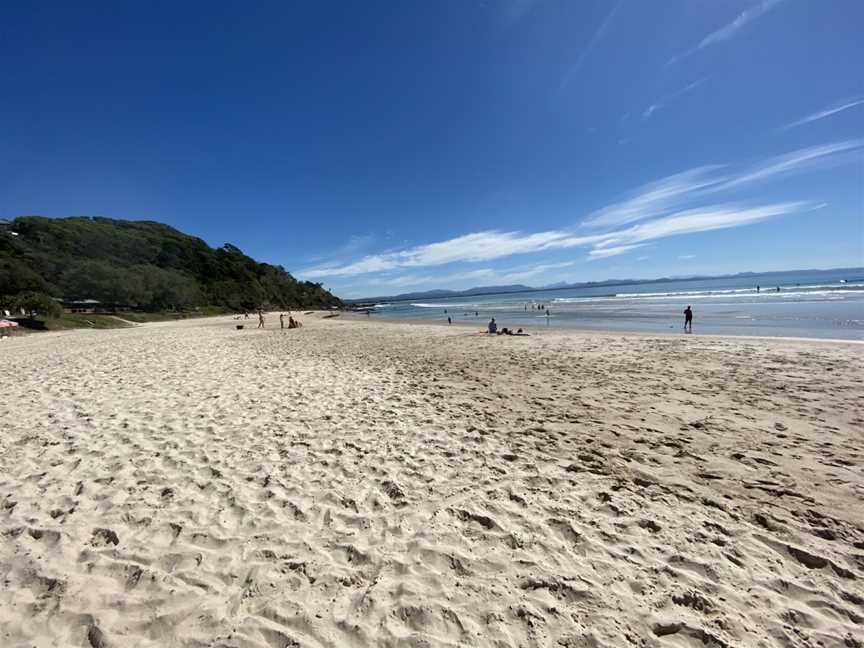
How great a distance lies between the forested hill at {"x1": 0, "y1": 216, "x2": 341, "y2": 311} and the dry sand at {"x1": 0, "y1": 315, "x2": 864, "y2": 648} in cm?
4580

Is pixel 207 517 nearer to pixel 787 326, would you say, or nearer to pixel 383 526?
pixel 383 526

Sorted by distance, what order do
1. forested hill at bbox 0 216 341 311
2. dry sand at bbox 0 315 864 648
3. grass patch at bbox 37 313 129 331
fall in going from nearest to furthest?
dry sand at bbox 0 315 864 648 → grass patch at bbox 37 313 129 331 → forested hill at bbox 0 216 341 311

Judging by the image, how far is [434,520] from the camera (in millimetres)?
3412

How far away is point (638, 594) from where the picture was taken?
8.44 feet

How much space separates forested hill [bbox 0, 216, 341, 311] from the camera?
5366 cm

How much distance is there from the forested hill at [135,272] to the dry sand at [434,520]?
150 ft

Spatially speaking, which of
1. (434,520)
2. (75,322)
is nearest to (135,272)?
(75,322)

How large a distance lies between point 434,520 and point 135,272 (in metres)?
74.4

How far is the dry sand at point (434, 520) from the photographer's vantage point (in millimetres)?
2367

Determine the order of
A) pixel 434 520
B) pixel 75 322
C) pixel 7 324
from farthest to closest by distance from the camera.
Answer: pixel 75 322 → pixel 7 324 → pixel 434 520

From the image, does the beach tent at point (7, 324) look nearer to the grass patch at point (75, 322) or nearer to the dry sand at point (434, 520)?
the grass patch at point (75, 322)

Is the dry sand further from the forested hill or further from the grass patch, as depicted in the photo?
the forested hill

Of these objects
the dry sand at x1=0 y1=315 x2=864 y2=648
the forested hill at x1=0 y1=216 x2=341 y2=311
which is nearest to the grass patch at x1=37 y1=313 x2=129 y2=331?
the forested hill at x1=0 y1=216 x2=341 y2=311

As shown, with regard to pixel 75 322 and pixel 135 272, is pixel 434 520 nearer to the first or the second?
pixel 75 322
